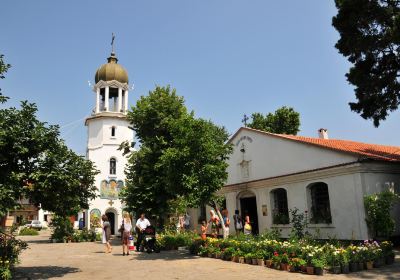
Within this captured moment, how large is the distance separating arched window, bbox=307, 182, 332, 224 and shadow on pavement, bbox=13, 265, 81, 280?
11.0m

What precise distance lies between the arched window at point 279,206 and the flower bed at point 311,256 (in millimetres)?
6119

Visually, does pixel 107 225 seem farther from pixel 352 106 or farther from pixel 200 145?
pixel 352 106

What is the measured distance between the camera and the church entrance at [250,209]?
22328 millimetres

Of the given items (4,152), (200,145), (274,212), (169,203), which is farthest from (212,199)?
(4,152)

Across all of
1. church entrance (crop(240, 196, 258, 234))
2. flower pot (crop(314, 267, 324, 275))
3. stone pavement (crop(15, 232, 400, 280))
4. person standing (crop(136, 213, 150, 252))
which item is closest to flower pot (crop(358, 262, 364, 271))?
stone pavement (crop(15, 232, 400, 280))

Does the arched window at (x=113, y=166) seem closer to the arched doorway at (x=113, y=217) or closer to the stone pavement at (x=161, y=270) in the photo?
the arched doorway at (x=113, y=217)

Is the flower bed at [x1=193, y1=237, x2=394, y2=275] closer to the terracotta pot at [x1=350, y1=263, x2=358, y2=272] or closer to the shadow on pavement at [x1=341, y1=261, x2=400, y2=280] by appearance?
the terracotta pot at [x1=350, y1=263, x2=358, y2=272]

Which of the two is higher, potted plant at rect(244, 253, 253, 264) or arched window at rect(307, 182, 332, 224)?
arched window at rect(307, 182, 332, 224)

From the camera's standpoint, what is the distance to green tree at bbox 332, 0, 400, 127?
17.0 meters

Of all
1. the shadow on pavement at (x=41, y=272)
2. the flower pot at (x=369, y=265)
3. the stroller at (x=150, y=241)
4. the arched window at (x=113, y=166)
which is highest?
the arched window at (x=113, y=166)

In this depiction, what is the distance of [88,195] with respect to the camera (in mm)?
12555

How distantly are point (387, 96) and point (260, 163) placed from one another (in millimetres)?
7374

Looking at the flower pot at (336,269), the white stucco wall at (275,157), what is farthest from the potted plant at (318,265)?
the white stucco wall at (275,157)

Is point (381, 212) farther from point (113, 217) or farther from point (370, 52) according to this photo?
point (113, 217)
